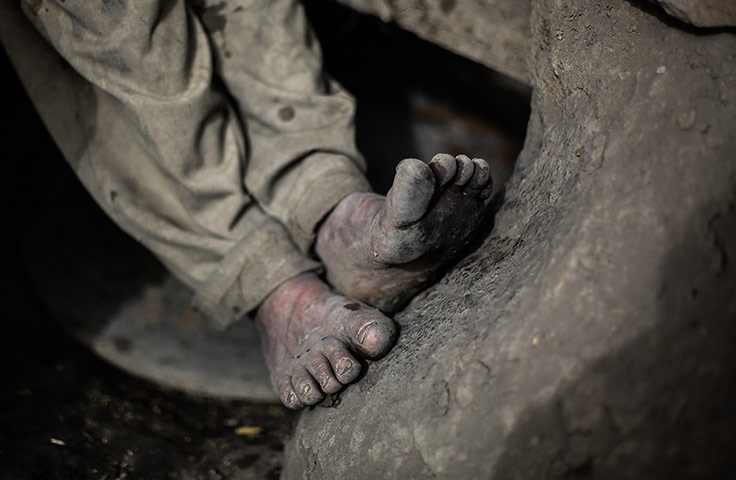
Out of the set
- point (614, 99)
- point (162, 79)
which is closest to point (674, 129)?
point (614, 99)

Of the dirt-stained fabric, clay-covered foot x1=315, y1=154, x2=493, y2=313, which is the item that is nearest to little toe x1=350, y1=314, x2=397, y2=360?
clay-covered foot x1=315, y1=154, x2=493, y2=313

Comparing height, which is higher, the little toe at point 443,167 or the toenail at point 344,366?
the little toe at point 443,167

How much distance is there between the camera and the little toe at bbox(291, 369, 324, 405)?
1060mm

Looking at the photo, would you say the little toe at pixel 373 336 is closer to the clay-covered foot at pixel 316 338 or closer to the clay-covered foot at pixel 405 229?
the clay-covered foot at pixel 316 338

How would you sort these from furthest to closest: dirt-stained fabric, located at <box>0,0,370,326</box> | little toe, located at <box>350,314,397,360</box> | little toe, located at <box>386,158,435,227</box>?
1. dirt-stained fabric, located at <box>0,0,370,326</box>
2. little toe, located at <box>350,314,397,360</box>
3. little toe, located at <box>386,158,435,227</box>

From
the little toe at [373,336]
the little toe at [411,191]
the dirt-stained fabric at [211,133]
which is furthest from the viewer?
the dirt-stained fabric at [211,133]

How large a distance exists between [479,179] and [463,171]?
34 millimetres

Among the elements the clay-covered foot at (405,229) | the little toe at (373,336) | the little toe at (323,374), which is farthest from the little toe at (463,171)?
the little toe at (323,374)

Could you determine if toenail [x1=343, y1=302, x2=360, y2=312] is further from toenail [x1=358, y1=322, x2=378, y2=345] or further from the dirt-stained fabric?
the dirt-stained fabric

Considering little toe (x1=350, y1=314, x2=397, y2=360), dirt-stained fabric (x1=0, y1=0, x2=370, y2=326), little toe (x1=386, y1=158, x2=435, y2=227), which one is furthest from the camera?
dirt-stained fabric (x1=0, y1=0, x2=370, y2=326)

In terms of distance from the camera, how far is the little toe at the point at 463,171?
97 cm

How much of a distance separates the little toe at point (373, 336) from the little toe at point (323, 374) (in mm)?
58

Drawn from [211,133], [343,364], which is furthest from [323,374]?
[211,133]

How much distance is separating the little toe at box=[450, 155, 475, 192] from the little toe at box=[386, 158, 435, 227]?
6cm
